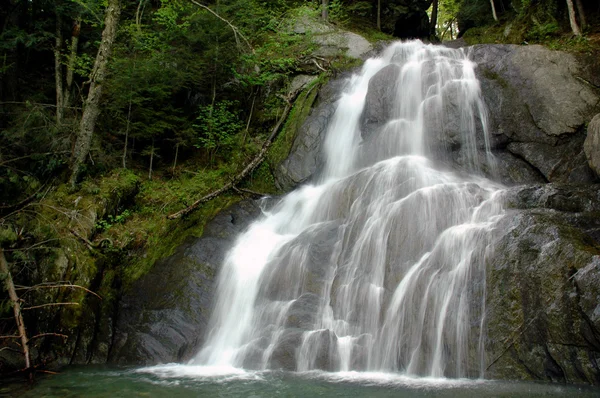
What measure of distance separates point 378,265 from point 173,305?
3702 millimetres

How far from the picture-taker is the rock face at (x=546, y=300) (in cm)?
494

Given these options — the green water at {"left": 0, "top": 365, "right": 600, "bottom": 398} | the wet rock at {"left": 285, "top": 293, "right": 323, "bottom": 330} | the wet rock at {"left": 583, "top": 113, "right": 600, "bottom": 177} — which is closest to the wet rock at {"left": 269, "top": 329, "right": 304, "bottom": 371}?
the wet rock at {"left": 285, "top": 293, "right": 323, "bottom": 330}

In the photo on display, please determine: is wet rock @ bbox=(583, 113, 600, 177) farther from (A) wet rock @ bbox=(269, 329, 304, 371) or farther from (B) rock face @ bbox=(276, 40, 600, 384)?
(A) wet rock @ bbox=(269, 329, 304, 371)

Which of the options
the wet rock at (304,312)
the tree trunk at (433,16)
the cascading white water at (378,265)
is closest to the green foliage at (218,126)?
the cascading white water at (378,265)

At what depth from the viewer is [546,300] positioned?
526 centimetres

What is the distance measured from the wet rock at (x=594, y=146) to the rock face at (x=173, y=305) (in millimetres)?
6610

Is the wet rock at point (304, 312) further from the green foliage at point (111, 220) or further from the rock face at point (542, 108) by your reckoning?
the rock face at point (542, 108)

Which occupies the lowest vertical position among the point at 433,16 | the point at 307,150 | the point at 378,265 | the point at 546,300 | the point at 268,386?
the point at 268,386

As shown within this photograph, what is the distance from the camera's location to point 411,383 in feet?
17.4

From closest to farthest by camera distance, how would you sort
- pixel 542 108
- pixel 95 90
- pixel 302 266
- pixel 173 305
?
pixel 302 266
pixel 173 305
pixel 542 108
pixel 95 90

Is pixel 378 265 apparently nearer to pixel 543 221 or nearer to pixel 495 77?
pixel 543 221

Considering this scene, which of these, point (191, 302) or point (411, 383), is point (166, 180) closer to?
point (191, 302)

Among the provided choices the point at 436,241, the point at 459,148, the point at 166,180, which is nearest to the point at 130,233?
the point at 166,180

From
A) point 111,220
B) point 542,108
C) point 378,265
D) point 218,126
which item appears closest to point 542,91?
point 542,108
